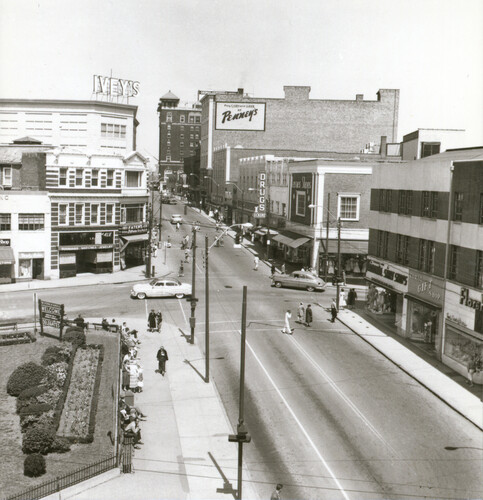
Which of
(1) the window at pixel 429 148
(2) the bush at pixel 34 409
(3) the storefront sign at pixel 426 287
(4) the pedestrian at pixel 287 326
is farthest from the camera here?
(1) the window at pixel 429 148

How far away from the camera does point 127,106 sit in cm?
7856

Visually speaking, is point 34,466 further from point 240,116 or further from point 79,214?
point 240,116

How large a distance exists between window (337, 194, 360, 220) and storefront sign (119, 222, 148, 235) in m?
19.8

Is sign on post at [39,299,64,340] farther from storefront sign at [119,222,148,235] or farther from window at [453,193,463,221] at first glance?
storefront sign at [119,222,148,235]

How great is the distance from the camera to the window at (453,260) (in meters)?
35.4

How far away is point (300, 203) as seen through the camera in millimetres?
68812

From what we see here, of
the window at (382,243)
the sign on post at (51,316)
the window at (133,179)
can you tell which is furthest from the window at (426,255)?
the window at (133,179)

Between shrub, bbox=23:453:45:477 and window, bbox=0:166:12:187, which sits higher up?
window, bbox=0:166:12:187

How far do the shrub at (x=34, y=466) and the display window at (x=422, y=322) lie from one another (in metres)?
23.6

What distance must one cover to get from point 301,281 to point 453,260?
71.3 ft

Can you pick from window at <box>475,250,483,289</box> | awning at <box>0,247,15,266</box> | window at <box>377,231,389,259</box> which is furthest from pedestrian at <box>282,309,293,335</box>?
awning at <box>0,247,15,266</box>

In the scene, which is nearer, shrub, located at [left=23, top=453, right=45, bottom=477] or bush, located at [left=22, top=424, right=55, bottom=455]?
shrub, located at [left=23, top=453, right=45, bottom=477]

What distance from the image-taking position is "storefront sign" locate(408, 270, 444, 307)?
3703cm

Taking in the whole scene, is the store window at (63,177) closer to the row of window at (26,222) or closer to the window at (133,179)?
the row of window at (26,222)
